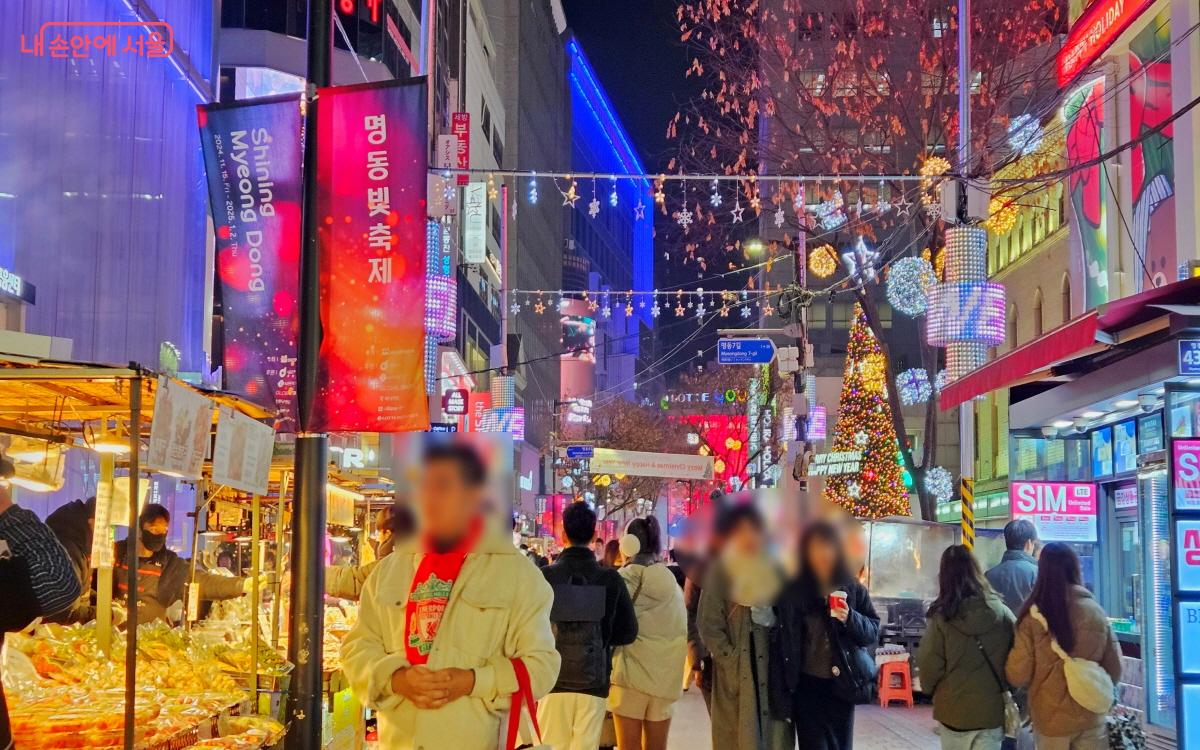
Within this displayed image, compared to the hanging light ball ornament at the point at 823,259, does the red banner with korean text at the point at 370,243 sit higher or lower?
lower

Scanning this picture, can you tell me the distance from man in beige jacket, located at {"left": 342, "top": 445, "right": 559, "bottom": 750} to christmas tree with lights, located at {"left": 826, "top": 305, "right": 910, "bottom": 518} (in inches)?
1004

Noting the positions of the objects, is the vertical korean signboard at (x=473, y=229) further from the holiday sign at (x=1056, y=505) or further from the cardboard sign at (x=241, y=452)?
the cardboard sign at (x=241, y=452)

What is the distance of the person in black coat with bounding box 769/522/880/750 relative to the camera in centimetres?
755

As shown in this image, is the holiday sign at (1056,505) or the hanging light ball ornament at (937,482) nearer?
the holiday sign at (1056,505)

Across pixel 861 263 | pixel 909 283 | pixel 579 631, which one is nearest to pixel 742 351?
pixel 861 263

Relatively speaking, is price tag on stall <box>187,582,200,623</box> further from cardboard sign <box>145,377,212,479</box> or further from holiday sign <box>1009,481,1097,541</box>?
holiday sign <box>1009,481,1097,541</box>

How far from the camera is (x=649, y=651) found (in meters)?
9.66

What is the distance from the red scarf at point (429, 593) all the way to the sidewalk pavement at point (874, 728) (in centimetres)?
764

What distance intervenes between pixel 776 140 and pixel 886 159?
104 inches

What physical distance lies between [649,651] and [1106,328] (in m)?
4.51

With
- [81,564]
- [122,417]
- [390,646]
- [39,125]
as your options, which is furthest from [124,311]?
[390,646]

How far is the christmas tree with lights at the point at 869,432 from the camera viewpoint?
98.1ft

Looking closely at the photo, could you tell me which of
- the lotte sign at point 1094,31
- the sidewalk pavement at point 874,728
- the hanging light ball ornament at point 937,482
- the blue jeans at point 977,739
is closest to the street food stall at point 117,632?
the blue jeans at point 977,739

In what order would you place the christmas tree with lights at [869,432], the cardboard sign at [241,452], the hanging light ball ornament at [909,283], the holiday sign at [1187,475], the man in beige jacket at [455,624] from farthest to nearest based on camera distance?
the christmas tree with lights at [869,432]
the hanging light ball ornament at [909,283]
the holiday sign at [1187,475]
the cardboard sign at [241,452]
the man in beige jacket at [455,624]
